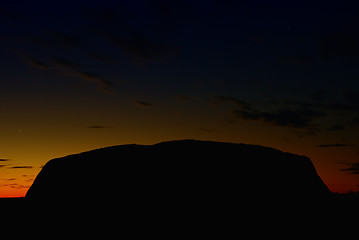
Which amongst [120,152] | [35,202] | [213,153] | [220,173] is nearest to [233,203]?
[220,173]

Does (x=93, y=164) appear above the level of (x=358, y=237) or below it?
above

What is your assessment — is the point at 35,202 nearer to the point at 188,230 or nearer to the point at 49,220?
the point at 49,220

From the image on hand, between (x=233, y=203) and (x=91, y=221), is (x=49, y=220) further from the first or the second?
(x=233, y=203)

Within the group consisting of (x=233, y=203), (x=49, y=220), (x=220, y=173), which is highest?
(x=220, y=173)

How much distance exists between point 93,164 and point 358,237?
16.6 ft

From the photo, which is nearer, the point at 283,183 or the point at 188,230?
the point at 188,230

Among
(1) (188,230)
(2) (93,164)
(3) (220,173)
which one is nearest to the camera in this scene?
(1) (188,230)

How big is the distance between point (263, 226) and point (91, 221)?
9.32 feet

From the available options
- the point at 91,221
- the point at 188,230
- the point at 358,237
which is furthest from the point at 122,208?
the point at 358,237

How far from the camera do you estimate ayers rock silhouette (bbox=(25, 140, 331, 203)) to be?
22.1ft

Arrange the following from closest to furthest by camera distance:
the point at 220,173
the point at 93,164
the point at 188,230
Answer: the point at 188,230 < the point at 220,173 < the point at 93,164

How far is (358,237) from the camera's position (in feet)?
24.2

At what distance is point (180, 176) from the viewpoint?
6.89 meters

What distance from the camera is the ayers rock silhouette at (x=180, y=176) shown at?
6.73m
